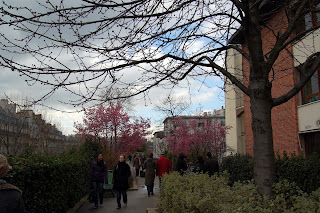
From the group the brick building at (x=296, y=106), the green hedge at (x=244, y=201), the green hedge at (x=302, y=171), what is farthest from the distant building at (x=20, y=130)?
the green hedge at (x=244, y=201)

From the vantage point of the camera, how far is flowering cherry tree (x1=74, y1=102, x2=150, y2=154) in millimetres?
25375

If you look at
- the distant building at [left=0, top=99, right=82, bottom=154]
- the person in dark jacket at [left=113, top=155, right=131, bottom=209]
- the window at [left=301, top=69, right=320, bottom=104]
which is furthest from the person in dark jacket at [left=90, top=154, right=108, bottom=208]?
the distant building at [left=0, top=99, right=82, bottom=154]

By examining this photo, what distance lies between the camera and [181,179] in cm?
636

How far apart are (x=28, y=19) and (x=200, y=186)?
13.0ft

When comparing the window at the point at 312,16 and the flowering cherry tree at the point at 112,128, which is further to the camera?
the flowering cherry tree at the point at 112,128

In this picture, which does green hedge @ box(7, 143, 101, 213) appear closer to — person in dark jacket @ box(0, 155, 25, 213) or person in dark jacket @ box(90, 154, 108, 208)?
person in dark jacket @ box(90, 154, 108, 208)

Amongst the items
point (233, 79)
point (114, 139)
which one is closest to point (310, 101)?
point (233, 79)

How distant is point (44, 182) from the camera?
6.37 m

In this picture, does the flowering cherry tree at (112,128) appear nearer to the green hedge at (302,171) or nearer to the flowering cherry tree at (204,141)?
the flowering cherry tree at (204,141)

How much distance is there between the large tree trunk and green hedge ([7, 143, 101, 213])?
3.91m

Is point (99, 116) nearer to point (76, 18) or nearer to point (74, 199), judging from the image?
point (74, 199)

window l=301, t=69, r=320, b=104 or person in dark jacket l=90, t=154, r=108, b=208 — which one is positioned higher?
window l=301, t=69, r=320, b=104

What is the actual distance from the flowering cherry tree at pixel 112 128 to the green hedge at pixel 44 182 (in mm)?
15299

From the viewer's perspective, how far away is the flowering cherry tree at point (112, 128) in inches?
999
